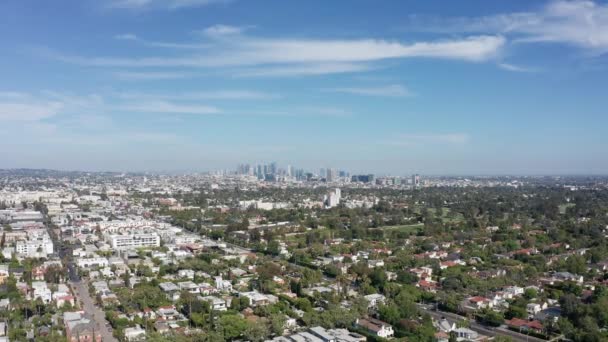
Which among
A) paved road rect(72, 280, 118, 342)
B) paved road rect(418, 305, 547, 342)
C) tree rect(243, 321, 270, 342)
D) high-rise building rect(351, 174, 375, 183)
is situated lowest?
paved road rect(72, 280, 118, 342)

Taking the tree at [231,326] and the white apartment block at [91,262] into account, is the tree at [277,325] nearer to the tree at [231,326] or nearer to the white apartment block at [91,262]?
the tree at [231,326]

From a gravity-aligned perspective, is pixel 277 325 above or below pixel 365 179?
below

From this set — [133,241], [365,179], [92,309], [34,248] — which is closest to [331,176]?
[365,179]

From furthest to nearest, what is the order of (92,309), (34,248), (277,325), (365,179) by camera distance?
(365,179), (34,248), (92,309), (277,325)

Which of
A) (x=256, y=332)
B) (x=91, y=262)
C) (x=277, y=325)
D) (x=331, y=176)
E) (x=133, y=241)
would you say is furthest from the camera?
(x=331, y=176)

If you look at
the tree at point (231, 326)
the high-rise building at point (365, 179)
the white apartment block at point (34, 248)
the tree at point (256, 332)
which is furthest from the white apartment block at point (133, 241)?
the high-rise building at point (365, 179)

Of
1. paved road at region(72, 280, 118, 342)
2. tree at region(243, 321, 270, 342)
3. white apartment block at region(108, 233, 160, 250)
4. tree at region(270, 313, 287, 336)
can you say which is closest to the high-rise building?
white apartment block at region(108, 233, 160, 250)

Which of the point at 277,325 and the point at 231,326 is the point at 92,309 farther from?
the point at 277,325

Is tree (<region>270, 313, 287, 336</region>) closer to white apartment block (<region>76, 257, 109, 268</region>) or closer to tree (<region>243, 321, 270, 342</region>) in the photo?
tree (<region>243, 321, 270, 342</region>)

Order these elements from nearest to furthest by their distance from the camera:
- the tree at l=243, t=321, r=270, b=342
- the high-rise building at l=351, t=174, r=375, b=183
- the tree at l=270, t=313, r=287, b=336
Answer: the tree at l=243, t=321, r=270, b=342 < the tree at l=270, t=313, r=287, b=336 < the high-rise building at l=351, t=174, r=375, b=183

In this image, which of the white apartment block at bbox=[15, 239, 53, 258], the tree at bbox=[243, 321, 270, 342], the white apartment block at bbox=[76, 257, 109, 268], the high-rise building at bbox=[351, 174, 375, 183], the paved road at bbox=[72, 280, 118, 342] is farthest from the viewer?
the high-rise building at bbox=[351, 174, 375, 183]
